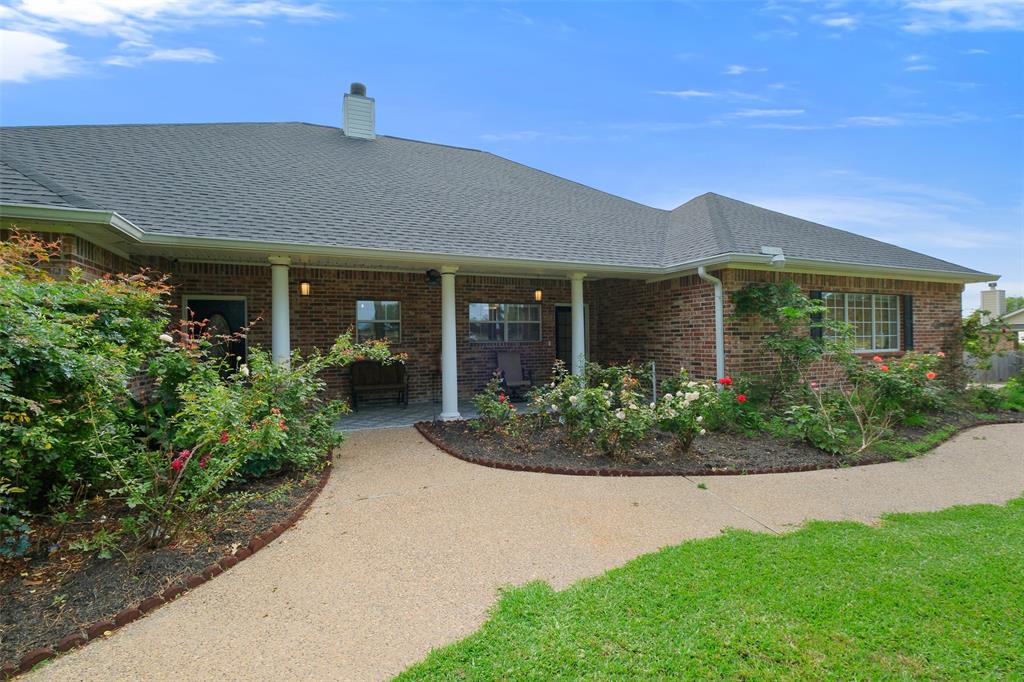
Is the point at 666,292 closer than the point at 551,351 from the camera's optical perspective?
Yes

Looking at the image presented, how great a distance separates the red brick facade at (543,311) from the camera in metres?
8.36

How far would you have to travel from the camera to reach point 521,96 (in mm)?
11047

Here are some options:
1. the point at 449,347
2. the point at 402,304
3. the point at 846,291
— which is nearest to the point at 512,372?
the point at 449,347

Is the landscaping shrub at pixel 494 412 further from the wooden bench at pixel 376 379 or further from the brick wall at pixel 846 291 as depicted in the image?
the brick wall at pixel 846 291

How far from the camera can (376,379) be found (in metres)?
9.50

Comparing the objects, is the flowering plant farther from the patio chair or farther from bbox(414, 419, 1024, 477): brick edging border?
the patio chair

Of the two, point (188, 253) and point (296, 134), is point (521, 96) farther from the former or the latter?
point (188, 253)

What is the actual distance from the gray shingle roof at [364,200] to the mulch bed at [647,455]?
294 cm

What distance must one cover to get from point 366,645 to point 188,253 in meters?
6.67

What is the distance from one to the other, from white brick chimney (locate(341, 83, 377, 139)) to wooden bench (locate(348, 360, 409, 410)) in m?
5.78

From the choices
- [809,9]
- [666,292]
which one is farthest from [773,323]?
[809,9]

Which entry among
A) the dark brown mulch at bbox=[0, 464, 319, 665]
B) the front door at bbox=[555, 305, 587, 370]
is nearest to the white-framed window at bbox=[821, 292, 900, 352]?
the front door at bbox=[555, 305, 587, 370]

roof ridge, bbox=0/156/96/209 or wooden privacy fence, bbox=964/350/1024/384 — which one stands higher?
roof ridge, bbox=0/156/96/209

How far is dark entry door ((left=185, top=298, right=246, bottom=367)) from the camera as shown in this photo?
8.57 m
